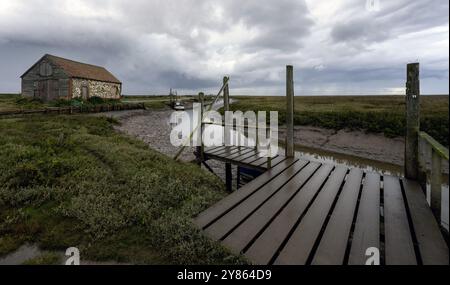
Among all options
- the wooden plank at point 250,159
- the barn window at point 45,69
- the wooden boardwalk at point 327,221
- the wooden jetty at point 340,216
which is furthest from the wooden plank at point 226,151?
the barn window at point 45,69

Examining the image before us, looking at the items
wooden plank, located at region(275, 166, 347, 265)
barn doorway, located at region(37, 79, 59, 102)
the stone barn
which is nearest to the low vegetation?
wooden plank, located at region(275, 166, 347, 265)

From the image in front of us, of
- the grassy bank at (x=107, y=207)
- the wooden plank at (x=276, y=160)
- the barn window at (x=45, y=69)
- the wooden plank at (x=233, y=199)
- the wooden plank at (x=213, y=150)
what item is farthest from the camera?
the barn window at (x=45, y=69)

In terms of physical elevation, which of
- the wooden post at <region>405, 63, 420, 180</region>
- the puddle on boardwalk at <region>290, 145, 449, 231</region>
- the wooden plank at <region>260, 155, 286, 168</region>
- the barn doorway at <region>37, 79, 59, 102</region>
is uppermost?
the barn doorway at <region>37, 79, 59, 102</region>

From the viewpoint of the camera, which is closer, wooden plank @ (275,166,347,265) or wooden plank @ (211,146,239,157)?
wooden plank @ (275,166,347,265)

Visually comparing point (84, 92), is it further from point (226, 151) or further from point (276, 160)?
point (276, 160)

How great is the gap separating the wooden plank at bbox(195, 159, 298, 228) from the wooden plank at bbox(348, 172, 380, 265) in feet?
5.88

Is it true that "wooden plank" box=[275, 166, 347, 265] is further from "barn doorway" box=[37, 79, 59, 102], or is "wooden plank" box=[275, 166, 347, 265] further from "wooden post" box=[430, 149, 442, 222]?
"barn doorway" box=[37, 79, 59, 102]

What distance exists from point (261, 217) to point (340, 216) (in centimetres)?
117

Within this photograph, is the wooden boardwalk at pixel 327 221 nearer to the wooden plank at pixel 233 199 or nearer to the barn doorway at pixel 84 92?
the wooden plank at pixel 233 199

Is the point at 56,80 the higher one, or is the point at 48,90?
the point at 56,80

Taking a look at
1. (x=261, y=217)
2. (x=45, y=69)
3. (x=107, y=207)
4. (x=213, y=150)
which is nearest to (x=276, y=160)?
(x=213, y=150)

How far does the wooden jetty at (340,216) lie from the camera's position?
2.67 meters

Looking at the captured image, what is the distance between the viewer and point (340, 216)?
348 centimetres

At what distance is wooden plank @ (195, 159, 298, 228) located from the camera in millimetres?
3537
